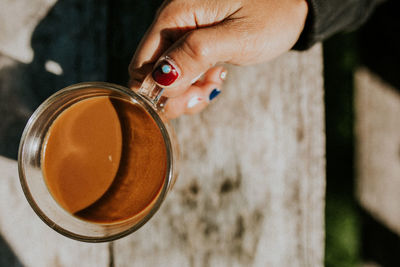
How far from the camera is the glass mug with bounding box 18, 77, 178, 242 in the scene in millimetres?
542

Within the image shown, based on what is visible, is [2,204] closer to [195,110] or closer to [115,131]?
[115,131]

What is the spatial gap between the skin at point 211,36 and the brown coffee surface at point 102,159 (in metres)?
0.08

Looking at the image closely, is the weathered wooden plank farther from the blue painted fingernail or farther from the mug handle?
the mug handle

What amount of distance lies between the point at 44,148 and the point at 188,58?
33 centimetres

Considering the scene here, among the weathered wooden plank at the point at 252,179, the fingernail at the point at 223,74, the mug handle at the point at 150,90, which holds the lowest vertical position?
the weathered wooden plank at the point at 252,179

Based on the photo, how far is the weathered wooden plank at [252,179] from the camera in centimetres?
72

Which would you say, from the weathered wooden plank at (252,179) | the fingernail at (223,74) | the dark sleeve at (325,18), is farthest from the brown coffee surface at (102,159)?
the dark sleeve at (325,18)

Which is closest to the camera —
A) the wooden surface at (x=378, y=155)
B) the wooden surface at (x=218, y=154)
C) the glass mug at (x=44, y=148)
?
the glass mug at (x=44, y=148)

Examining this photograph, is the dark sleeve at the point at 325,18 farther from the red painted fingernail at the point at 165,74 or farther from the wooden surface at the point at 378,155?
the wooden surface at the point at 378,155

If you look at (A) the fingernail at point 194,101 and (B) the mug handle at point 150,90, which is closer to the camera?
(B) the mug handle at point 150,90

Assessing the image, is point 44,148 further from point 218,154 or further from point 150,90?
point 218,154

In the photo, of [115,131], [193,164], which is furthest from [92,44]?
[193,164]

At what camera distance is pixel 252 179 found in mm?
734

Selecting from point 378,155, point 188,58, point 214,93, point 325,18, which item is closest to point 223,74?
point 214,93
